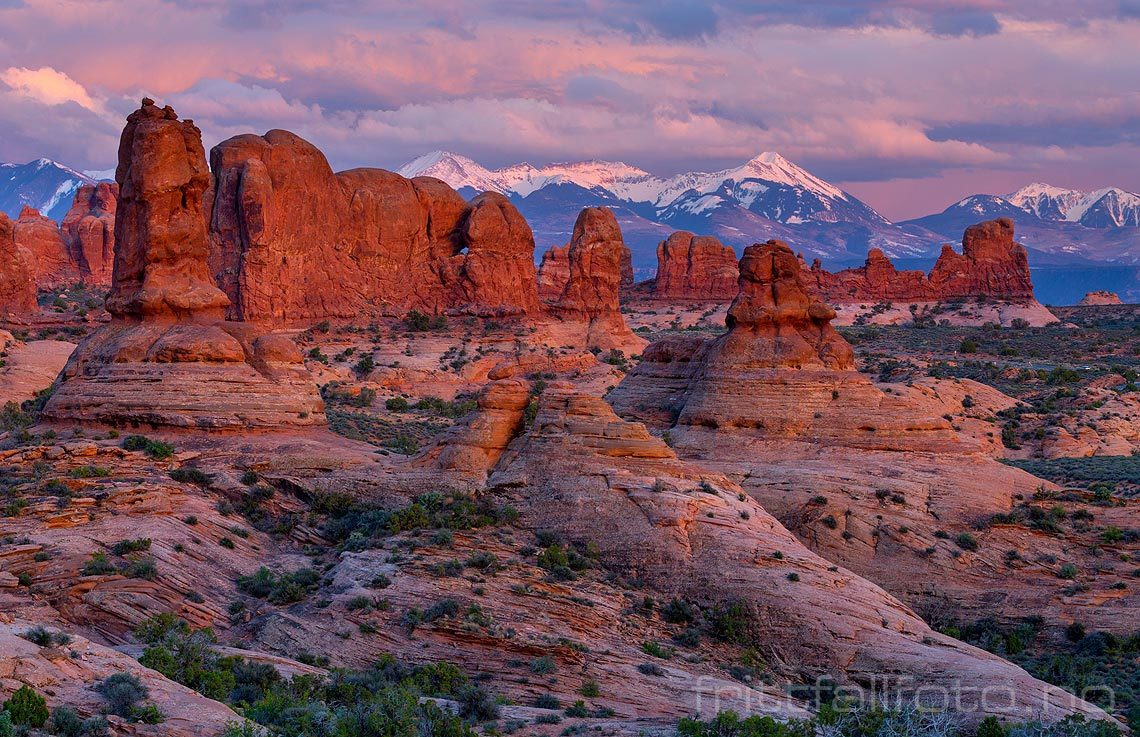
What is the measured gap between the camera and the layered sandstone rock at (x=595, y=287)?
259 ft

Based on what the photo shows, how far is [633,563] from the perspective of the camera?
86.7ft

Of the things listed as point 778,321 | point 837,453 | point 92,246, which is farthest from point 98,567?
point 92,246

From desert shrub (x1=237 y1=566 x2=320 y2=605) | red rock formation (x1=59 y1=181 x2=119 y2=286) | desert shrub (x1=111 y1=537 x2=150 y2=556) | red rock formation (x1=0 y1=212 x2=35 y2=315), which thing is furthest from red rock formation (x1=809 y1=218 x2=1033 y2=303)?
desert shrub (x1=111 y1=537 x2=150 y2=556)

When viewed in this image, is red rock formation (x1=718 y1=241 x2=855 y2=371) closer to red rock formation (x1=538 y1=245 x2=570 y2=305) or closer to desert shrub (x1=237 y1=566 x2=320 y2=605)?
desert shrub (x1=237 y1=566 x2=320 y2=605)

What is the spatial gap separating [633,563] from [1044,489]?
55.0ft

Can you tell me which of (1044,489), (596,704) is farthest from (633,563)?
(1044,489)

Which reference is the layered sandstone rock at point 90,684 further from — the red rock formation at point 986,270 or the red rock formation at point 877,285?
the red rock formation at point 986,270

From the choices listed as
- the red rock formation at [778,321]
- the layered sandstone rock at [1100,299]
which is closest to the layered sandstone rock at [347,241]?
the red rock formation at [778,321]

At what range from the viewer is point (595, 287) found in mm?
80500

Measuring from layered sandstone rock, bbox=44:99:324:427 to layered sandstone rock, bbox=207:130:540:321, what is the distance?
26354 millimetres

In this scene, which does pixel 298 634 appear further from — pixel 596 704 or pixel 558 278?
pixel 558 278

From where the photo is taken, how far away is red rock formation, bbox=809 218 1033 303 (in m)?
110

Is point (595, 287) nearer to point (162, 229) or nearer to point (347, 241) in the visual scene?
point (347, 241)

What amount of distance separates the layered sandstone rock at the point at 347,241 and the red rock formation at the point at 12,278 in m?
12.8
